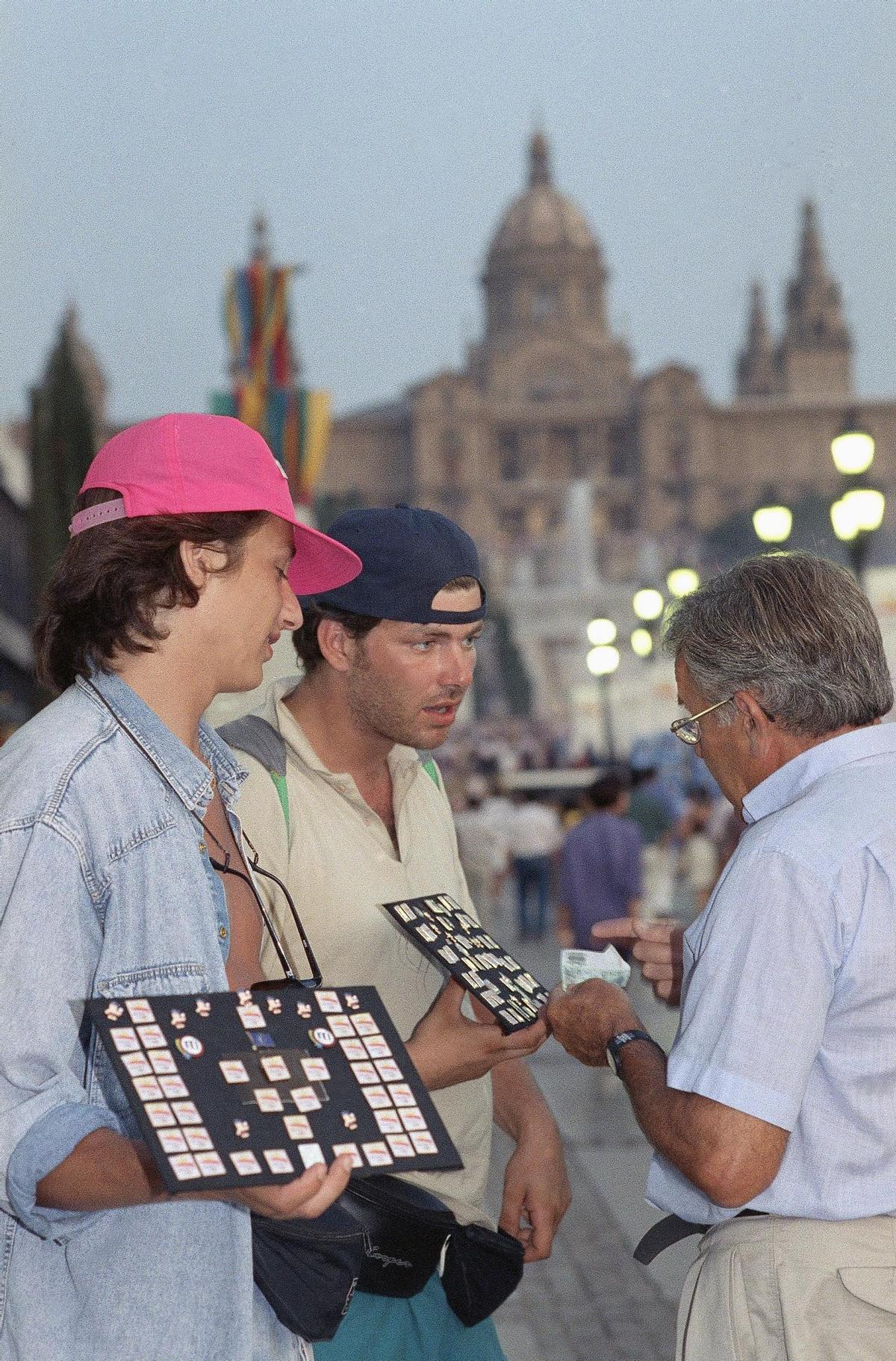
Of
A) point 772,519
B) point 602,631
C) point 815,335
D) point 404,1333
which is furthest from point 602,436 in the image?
point 404,1333

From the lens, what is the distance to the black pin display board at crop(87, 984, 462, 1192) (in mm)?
1539

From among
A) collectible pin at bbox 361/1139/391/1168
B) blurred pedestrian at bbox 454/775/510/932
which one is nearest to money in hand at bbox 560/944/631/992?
collectible pin at bbox 361/1139/391/1168

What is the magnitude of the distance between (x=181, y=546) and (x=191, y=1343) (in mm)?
805

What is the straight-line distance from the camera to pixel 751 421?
10281cm

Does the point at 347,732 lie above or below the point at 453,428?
below

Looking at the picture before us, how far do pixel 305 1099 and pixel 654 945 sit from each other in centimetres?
113

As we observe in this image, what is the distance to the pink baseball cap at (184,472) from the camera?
190cm

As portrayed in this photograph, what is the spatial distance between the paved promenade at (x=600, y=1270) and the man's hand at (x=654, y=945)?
5.16 ft

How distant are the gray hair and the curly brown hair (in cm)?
66

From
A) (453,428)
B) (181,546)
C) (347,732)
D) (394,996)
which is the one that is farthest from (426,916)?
(453,428)

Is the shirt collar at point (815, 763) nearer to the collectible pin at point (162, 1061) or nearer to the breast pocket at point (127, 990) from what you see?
the breast pocket at point (127, 990)

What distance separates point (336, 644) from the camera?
2752 mm

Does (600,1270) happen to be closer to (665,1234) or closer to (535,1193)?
(535,1193)

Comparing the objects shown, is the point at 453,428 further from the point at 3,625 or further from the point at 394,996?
the point at 394,996
